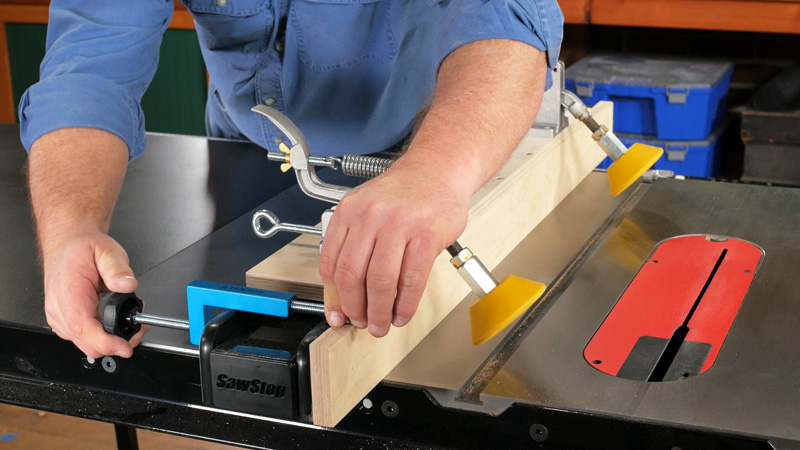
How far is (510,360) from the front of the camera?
857mm

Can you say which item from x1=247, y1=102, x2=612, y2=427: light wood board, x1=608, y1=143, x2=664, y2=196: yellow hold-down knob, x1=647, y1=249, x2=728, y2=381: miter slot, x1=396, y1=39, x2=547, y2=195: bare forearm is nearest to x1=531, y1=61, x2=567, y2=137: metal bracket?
x1=247, y1=102, x2=612, y2=427: light wood board

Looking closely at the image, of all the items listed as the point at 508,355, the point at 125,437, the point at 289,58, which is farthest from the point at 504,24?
the point at 125,437

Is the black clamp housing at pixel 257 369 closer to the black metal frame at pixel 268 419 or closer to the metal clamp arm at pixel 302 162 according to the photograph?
the black metal frame at pixel 268 419

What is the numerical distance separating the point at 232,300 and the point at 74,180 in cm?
39

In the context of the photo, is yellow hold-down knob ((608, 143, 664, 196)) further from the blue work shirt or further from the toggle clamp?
the toggle clamp

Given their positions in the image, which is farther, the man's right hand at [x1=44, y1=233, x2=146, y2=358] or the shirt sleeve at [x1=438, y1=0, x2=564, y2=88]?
the shirt sleeve at [x1=438, y1=0, x2=564, y2=88]

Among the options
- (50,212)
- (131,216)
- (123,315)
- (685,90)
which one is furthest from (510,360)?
(685,90)

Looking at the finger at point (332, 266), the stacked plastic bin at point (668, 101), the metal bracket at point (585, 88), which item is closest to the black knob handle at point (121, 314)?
the finger at point (332, 266)

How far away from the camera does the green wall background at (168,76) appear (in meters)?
3.21

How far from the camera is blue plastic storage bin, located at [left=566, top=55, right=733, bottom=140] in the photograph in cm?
255

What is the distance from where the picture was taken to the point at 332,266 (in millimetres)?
737

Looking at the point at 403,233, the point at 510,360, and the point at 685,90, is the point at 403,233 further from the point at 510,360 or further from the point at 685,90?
the point at 685,90

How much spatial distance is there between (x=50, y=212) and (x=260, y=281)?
0.96 feet

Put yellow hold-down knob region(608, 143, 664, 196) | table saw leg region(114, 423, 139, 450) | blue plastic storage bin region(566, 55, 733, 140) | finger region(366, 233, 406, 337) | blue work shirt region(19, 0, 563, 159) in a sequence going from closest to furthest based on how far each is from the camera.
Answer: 1. finger region(366, 233, 406, 337)
2. blue work shirt region(19, 0, 563, 159)
3. yellow hold-down knob region(608, 143, 664, 196)
4. table saw leg region(114, 423, 139, 450)
5. blue plastic storage bin region(566, 55, 733, 140)
